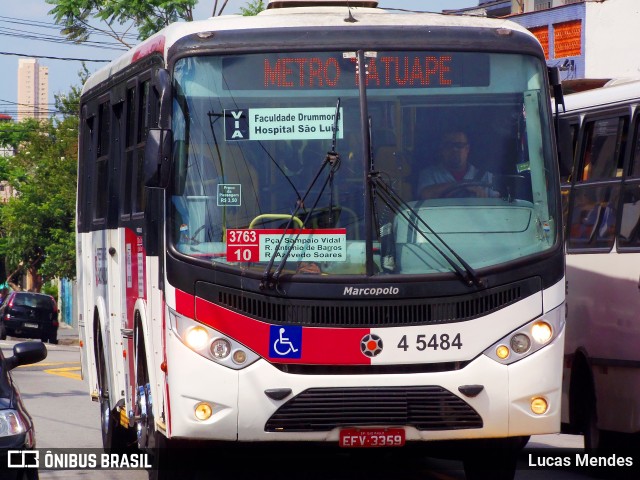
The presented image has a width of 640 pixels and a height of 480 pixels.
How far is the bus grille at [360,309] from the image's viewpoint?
778 cm

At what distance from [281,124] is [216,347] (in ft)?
4.69

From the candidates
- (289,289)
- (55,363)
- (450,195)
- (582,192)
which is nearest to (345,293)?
(289,289)

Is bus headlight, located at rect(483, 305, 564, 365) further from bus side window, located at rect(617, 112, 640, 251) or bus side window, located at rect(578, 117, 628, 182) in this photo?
bus side window, located at rect(578, 117, 628, 182)

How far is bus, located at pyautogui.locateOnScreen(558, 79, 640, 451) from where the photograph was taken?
987cm

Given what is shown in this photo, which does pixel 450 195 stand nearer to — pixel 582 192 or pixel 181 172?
pixel 181 172

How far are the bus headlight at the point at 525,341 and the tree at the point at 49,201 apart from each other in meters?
42.0

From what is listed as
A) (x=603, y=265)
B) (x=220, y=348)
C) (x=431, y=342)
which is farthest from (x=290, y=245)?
(x=603, y=265)

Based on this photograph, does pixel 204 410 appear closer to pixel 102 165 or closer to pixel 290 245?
pixel 290 245

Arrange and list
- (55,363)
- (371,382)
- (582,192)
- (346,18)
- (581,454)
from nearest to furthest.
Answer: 1. (371,382)
2. (346,18)
3. (582,192)
4. (581,454)
5. (55,363)

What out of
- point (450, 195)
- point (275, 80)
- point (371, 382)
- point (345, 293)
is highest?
point (275, 80)

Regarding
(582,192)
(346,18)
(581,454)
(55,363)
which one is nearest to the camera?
(346,18)

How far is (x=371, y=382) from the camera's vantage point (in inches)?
306

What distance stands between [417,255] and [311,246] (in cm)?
64

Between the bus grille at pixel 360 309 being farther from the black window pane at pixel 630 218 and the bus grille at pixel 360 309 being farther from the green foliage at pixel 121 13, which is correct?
the green foliage at pixel 121 13
